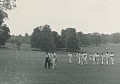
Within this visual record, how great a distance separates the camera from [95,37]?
181 metres

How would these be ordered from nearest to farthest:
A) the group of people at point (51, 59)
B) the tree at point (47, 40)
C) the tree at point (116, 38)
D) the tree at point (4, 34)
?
the group of people at point (51, 59) → the tree at point (4, 34) → the tree at point (47, 40) → the tree at point (116, 38)

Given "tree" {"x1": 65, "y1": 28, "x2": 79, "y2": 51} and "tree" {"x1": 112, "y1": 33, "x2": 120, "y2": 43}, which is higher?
"tree" {"x1": 112, "y1": 33, "x2": 120, "y2": 43}

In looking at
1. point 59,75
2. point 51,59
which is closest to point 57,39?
point 51,59

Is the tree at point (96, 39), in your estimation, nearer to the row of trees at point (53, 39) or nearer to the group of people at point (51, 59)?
the row of trees at point (53, 39)

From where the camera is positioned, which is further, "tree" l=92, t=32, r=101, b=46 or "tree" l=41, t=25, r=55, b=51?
"tree" l=92, t=32, r=101, b=46

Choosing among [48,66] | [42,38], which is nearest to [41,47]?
[42,38]

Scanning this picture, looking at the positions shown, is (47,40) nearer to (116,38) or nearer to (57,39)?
(57,39)

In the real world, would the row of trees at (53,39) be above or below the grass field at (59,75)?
above

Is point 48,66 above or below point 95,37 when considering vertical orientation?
below

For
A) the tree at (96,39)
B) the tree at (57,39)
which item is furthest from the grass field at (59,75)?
the tree at (96,39)

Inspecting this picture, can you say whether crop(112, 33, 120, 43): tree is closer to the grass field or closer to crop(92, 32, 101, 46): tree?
crop(92, 32, 101, 46): tree

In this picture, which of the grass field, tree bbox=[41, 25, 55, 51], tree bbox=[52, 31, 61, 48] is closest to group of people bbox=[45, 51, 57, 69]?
the grass field

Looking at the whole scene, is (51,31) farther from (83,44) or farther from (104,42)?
(104,42)

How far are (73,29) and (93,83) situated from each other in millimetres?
127529
